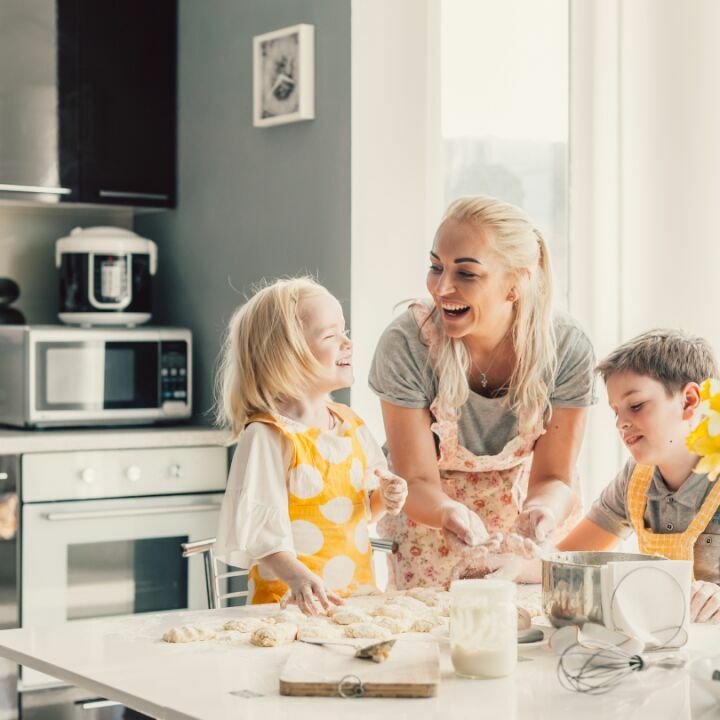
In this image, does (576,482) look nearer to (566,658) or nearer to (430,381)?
(430,381)

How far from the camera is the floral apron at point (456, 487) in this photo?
2.26 meters

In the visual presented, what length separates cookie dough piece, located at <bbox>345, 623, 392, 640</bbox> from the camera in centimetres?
151

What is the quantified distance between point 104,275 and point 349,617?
6.96 feet

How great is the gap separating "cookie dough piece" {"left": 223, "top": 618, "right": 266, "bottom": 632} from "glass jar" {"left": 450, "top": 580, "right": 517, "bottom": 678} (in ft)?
1.03

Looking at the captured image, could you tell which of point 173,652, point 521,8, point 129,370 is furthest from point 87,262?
point 173,652

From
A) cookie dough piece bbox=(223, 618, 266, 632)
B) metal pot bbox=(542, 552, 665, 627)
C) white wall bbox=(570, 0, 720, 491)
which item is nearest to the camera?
metal pot bbox=(542, 552, 665, 627)

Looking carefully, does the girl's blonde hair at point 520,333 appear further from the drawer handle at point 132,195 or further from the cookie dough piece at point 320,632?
the drawer handle at point 132,195

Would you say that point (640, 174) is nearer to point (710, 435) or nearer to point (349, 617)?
point (349, 617)

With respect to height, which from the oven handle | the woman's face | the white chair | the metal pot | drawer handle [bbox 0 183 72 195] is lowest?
the oven handle

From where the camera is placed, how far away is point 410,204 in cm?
312

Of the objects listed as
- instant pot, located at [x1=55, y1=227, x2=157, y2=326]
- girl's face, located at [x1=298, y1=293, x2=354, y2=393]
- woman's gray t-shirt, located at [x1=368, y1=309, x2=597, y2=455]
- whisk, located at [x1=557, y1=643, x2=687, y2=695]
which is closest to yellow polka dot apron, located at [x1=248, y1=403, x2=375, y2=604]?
girl's face, located at [x1=298, y1=293, x2=354, y2=393]

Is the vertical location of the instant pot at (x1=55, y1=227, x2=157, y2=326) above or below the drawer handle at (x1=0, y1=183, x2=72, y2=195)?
below

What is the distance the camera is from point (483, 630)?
1333 millimetres

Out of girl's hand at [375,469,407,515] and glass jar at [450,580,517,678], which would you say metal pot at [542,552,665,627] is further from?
girl's hand at [375,469,407,515]
